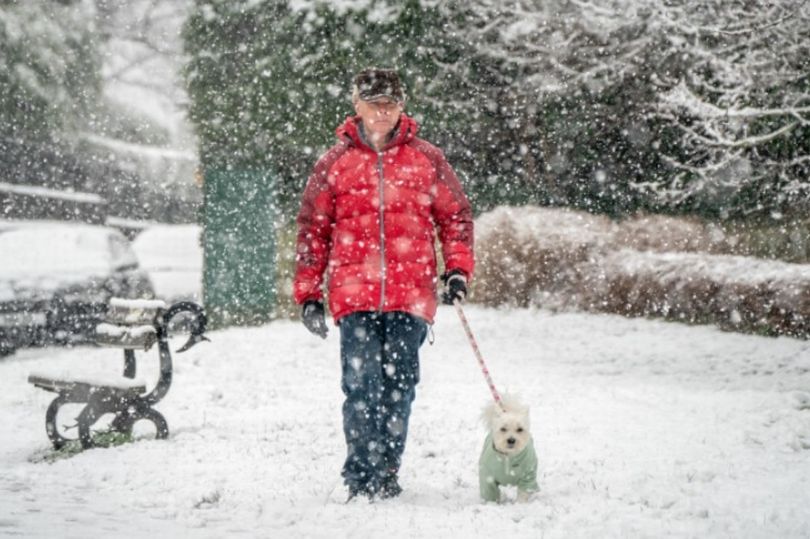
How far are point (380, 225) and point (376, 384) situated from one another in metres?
0.82

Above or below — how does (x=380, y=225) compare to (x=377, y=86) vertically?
below

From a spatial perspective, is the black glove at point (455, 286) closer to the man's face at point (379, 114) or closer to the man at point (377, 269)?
the man at point (377, 269)

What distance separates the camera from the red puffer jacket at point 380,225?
4.91m

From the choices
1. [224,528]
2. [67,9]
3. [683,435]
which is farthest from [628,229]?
[67,9]

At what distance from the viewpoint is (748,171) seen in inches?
547

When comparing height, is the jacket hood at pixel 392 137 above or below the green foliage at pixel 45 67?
below

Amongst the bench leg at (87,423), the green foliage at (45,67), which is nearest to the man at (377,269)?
the bench leg at (87,423)

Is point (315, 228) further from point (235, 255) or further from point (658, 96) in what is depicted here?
point (658, 96)

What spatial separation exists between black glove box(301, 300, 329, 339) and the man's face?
951 millimetres

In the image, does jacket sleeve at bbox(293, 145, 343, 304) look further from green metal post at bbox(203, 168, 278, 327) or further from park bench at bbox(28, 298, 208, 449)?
green metal post at bbox(203, 168, 278, 327)

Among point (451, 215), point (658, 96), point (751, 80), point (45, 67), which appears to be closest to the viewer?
point (451, 215)

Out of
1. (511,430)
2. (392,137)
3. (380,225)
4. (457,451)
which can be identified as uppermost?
(392,137)

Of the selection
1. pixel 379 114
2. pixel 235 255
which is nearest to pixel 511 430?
pixel 379 114

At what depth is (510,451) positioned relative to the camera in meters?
4.71
